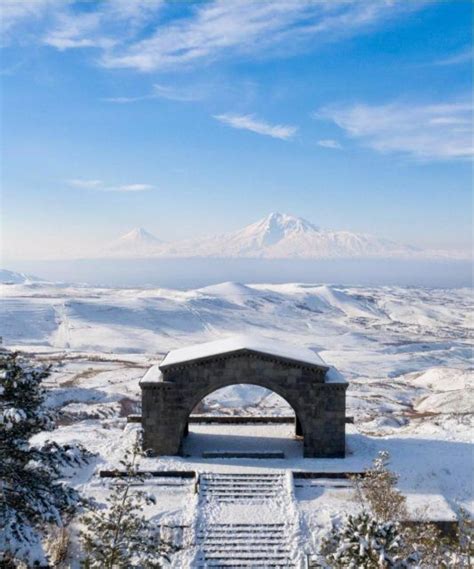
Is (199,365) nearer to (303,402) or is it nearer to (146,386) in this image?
(146,386)

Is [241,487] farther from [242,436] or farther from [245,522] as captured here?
[242,436]

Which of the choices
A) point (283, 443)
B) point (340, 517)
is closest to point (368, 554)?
point (340, 517)

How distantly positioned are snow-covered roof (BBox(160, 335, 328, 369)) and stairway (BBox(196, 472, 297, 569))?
5.45m

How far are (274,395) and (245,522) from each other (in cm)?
3570

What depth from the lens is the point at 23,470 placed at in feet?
44.2

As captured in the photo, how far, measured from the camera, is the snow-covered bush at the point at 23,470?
12.6 meters

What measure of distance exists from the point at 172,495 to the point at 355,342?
8870 centimetres

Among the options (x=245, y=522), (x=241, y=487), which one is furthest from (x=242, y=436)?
(x=245, y=522)

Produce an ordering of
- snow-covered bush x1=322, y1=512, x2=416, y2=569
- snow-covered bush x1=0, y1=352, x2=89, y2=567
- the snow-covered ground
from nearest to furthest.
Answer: snow-covered bush x1=322, y1=512, x2=416, y2=569, snow-covered bush x1=0, y1=352, x2=89, y2=567, the snow-covered ground

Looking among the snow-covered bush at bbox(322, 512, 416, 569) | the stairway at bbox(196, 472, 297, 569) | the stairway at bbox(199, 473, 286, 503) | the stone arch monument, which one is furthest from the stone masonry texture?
the snow-covered bush at bbox(322, 512, 416, 569)

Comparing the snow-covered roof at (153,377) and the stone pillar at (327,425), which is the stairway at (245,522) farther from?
the snow-covered roof at (153,377)

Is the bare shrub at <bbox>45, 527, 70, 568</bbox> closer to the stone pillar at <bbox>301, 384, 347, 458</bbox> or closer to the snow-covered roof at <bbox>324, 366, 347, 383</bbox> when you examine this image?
the stone pillar at <bbox>301, 384, 347, 458</bbox>

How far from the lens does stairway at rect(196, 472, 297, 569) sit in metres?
19.7

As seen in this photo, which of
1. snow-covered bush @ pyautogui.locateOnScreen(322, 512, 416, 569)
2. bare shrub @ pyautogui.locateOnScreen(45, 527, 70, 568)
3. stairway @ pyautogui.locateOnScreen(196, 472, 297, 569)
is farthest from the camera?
stairway @ pyautogui.locateOnScreen(196, 472, 297, 569)
